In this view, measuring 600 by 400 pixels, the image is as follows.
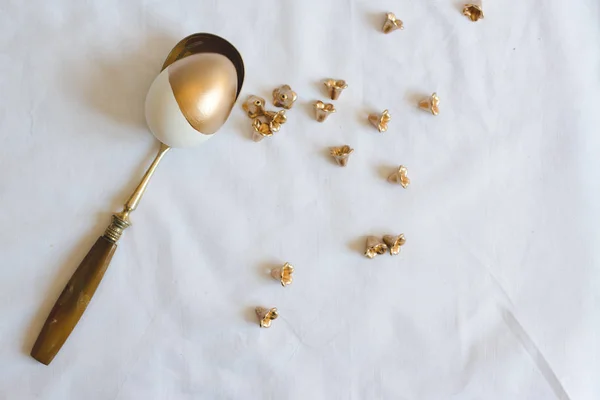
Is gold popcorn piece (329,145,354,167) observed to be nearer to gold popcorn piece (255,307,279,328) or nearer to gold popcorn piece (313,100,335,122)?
gold popcorn piece (313,100,335,122)

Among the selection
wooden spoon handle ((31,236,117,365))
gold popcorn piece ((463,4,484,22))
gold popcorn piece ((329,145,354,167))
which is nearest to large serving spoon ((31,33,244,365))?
wooden spoon handle ((31,236,117,365))

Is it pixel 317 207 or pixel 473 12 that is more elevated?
pixel 473 12

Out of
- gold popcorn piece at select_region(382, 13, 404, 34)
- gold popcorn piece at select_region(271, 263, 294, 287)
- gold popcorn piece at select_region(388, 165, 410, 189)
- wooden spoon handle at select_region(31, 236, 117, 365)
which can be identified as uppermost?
gold popcorn piece at select_region(382, 13, 404, 34)

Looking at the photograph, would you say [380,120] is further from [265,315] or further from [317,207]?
[265,315]

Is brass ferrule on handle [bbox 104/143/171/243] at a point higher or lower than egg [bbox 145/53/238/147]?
lower

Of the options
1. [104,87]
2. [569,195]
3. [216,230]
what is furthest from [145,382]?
[569,195]

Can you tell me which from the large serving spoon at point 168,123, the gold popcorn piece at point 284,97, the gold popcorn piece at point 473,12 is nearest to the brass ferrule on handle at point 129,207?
the large serving spoon at point 168,123

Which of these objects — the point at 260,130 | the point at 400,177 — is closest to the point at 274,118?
the point at 260,130
